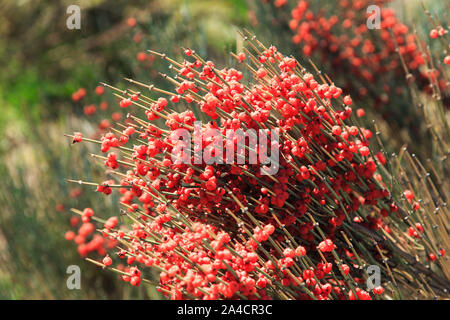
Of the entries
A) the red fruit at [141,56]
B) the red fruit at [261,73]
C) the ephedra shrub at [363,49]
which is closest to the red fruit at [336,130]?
the red fruit at [261,73]

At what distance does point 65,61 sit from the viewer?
4637mm

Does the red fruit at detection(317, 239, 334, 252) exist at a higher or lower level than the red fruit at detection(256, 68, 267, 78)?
lower

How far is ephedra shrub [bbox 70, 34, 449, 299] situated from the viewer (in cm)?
87

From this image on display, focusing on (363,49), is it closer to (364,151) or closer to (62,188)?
(364,151)

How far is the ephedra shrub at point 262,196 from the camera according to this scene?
0.87 meters

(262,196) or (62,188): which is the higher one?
(62,188)

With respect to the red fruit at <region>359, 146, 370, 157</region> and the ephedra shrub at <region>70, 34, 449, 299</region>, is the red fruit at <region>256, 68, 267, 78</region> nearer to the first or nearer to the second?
the ephedra shrub at <region>70, 34, 449, 299</region>

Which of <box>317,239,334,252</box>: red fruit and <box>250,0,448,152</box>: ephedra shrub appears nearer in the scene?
<box>317,239,334,252</box>: red fruit

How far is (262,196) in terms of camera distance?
0.96 m

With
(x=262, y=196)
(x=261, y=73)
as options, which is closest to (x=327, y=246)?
(x=262, y=196)

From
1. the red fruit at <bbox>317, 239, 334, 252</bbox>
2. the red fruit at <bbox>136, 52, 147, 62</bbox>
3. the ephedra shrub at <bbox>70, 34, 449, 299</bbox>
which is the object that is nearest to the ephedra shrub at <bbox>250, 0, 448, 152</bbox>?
the red fruit at <bbox>136, 52, 147, 62</bbox>

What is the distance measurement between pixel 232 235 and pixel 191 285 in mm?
229

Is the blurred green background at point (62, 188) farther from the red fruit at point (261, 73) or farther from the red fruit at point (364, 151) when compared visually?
the red fruit at point (364, 151)

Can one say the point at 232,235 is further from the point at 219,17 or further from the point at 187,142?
the point at 219,17
